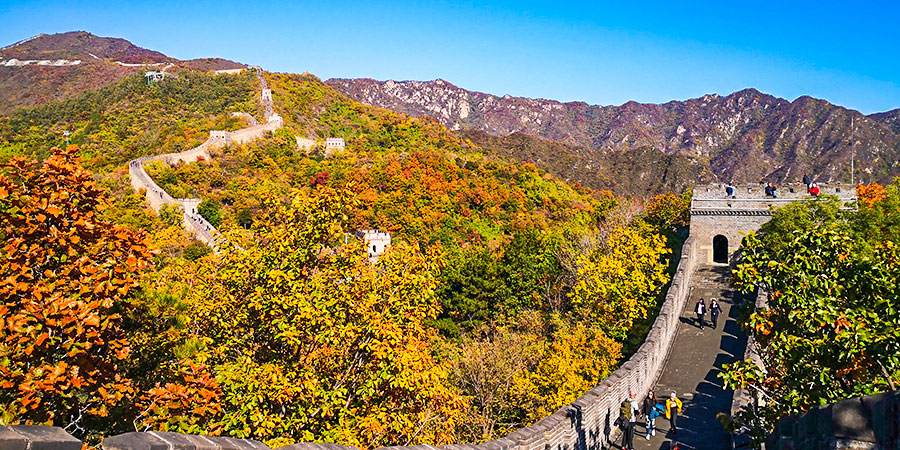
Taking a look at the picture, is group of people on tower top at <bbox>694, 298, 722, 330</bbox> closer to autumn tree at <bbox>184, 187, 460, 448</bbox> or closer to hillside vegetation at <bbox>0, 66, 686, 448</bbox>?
hillside vegetation at <bbox>0, 66, 686, 448</bbox>

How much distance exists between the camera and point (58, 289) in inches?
220

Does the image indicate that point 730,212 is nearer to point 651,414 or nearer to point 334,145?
point 651,414

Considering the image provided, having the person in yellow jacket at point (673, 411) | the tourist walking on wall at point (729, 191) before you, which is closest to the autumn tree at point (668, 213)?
the tourist walking on wall at point (729, 191)

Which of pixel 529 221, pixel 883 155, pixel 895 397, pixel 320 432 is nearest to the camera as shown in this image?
pixel 895 397

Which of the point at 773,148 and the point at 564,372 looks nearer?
the point at 564,372

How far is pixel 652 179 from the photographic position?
128 meters

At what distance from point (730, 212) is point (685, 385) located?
14519mm

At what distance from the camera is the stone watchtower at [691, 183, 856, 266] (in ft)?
91.5

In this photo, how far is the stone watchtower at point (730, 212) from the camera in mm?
27897

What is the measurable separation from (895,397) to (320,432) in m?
6.95

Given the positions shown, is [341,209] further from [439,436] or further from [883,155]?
[883,155]

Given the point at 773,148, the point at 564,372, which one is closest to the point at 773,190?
the point at 564,372

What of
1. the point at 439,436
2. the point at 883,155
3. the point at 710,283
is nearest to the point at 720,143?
Result: the point at 883,155

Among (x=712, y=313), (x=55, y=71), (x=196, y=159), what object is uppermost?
(x=55, y=71)
